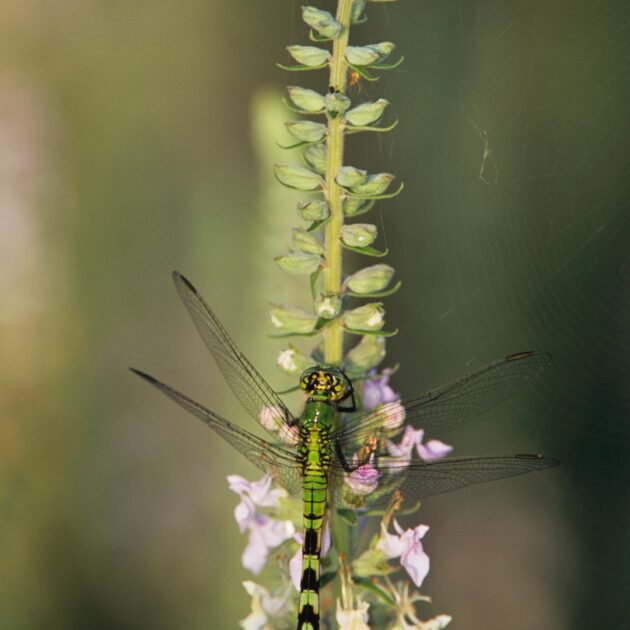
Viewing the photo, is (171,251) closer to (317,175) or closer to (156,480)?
(156,480)

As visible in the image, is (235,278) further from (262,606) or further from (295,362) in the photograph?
(262,606)

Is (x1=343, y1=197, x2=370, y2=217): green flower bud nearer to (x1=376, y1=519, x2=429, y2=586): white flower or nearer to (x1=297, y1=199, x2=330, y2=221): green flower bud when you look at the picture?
(x1=297, y1=199, x2=330, y2=221): green flower bud

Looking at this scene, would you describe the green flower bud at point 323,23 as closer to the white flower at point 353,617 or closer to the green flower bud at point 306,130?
the green flower bud at point 306,130

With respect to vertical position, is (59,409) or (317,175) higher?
(317,175)

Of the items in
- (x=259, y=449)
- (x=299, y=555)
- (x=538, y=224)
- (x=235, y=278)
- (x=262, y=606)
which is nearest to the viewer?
(x=299, y=555)

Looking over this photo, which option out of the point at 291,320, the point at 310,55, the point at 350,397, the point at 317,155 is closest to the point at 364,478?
the point at 350,397

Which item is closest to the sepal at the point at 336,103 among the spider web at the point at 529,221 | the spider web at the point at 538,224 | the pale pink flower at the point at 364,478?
the pale pink flower at the point at 364,478

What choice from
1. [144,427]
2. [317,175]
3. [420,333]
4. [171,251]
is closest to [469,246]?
[420,333]
